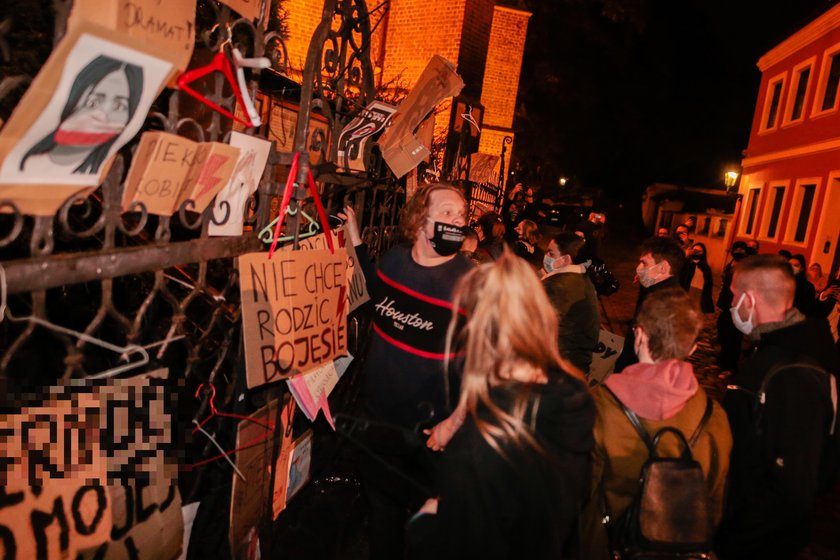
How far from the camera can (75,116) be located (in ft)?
4.76

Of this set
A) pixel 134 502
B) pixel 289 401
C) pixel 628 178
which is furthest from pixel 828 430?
pixel 628 178

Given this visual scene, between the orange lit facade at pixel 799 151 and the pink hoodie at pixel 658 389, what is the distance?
1649 centimetres

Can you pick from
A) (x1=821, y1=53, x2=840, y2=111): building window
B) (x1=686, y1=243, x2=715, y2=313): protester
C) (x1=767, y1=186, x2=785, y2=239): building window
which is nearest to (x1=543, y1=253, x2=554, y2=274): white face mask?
(x1=686, y1=243, x2=715, y2=313): protester

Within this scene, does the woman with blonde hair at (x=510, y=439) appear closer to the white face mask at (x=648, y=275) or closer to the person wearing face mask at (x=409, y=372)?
the person wearing face mask at (x=409, y=372)

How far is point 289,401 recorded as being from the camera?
9.80 feet

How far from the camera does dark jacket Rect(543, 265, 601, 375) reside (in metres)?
4.48

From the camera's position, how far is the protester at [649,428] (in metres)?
2.35

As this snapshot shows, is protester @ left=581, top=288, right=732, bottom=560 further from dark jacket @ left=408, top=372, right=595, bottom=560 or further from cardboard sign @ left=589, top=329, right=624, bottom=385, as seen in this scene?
cardboard sign @ left=589, top=329, right=624, bottom=385

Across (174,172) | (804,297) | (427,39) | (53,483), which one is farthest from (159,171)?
(427,39)

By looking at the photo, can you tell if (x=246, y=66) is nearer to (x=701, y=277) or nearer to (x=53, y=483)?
(x=53, y=483)

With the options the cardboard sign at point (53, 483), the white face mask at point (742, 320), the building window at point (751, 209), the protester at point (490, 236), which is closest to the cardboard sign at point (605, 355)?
the protester at point (490, 236)

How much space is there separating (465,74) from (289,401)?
40.4 ft

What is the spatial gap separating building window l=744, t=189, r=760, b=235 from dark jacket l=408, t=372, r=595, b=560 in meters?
24.6

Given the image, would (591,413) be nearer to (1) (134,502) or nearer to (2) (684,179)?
(1) (134,502)
